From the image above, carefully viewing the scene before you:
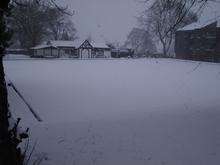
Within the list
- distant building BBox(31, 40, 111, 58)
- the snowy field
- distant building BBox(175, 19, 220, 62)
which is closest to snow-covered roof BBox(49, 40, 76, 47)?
distant building BBox(31, 40, 111, 58)

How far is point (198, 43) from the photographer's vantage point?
61562 millimetres

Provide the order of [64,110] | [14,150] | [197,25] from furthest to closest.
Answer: [197,25] < [64,110] < [14,150]

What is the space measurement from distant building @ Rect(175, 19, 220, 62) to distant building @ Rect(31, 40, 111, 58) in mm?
21087

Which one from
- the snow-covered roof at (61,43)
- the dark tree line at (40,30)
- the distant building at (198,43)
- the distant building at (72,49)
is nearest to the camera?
the distant building at (198,43)

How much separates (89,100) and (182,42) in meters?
53.8

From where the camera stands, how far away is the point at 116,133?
10.3m

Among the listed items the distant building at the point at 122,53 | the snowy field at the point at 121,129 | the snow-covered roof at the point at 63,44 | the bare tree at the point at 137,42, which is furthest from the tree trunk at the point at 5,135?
the bare tree at the point at 137,42

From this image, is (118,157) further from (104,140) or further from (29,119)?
(29,119)

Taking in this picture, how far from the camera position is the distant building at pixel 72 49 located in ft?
265

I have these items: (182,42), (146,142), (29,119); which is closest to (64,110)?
(29,119)

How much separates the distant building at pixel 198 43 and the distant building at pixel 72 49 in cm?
2109

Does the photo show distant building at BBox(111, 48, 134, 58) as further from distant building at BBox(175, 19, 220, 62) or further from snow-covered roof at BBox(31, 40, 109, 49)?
distant building at BBox(175, 19, 220, 62)

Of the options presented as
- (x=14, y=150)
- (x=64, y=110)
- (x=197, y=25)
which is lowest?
(x=64, y=110)

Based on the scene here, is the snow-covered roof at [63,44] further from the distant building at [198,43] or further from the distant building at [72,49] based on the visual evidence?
the distant building at [198,43]
